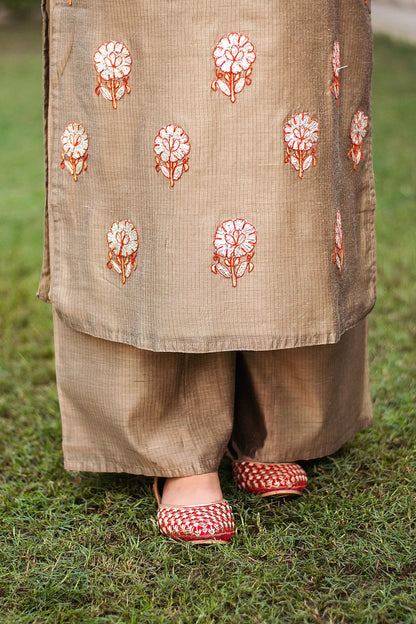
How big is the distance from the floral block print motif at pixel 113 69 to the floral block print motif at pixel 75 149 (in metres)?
0.09

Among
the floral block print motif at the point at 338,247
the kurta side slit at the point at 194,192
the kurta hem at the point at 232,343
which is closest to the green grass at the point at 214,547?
the kurta side slit at the point at 194,192

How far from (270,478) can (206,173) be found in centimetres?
70

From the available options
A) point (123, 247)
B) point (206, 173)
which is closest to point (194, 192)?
point (206, 173)

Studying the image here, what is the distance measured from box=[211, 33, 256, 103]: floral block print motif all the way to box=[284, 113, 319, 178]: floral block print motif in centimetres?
11

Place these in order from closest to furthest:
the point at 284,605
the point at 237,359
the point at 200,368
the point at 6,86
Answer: the point at 284,605
the point at 200,368
the point at 237,359
the point at 6,86

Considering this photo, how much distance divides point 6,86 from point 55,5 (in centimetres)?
798

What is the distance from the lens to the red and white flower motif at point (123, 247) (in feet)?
4.41

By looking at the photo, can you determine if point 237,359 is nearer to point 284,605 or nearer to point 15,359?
point 284,605

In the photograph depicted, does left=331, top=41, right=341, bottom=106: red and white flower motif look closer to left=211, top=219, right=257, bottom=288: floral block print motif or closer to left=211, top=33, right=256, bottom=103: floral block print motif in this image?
left=211, top=33, right=256, bottom=103: floral block print motif

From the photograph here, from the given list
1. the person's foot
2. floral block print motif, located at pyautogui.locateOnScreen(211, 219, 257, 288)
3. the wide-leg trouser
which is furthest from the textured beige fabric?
the person's foot

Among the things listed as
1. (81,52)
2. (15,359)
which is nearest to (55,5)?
(81,52)

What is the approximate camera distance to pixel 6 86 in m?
8.75

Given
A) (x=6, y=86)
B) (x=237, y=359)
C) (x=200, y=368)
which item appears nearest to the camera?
(x=200, y=368)

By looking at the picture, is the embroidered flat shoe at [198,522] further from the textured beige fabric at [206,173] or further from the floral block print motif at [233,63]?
the floral block print motif at [233,63]
